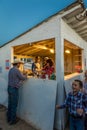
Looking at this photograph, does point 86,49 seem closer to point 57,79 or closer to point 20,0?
point 57,79

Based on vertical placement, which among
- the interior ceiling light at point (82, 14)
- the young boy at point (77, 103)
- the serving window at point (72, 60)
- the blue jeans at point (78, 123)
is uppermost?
the interior ceiling light at point (82, 14)

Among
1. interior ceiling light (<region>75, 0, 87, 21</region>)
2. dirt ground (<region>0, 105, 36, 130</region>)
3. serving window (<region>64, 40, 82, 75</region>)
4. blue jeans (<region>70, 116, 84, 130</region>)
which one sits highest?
interior ceiling light (<region>75, 0, 87, 21</region>)

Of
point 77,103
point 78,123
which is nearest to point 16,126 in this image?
point 78,123

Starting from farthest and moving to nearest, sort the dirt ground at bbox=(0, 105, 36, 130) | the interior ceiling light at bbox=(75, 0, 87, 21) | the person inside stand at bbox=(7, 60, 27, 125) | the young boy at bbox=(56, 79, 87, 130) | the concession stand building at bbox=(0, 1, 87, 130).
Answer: the person inside stand at bbox=(7, 60, 27, 125), the dirt ground at bbox=(0, 105, 36, 130), the concession stand building at bbox=(0, 1, 87, 130), the interior ceiling light at bbox=(75, 0, 87, 21), the young boy at bbox=(56, 79, 87, 130)

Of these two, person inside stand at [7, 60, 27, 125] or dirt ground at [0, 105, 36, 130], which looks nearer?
dirt ground at [0, 105, 36, 130]

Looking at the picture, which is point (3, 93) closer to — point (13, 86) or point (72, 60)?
point (13, 86)

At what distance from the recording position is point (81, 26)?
16.8 feet

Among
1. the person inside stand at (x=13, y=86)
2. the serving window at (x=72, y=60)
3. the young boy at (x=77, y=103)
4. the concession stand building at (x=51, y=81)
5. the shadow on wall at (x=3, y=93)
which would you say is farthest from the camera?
the serving window at (x=72, y=60)

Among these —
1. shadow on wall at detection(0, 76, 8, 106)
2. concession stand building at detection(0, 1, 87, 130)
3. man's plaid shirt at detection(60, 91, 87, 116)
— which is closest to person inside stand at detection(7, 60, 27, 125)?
concession stand building at detection(0, 1, 87, 130)

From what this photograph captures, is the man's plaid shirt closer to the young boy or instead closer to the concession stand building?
the young boy

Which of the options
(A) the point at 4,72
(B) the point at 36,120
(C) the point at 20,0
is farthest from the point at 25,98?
(C) the point at 20,0

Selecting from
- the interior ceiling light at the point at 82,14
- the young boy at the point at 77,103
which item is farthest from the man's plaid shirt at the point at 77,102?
the interior ceiling light at the point at 82,14

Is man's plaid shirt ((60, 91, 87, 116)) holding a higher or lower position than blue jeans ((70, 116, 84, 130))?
higher

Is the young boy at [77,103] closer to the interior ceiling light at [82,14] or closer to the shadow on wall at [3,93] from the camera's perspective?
the interior ceiling light at [82,14]
